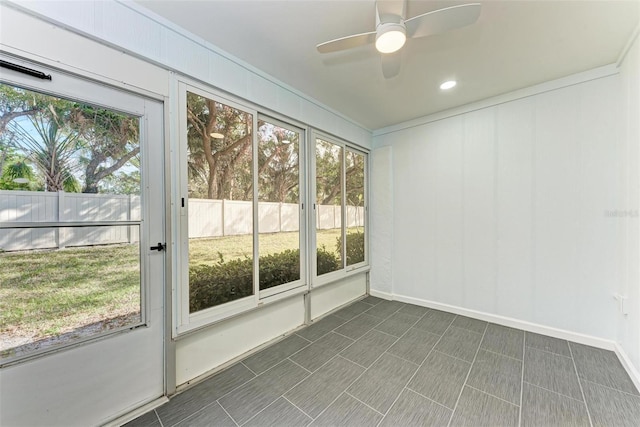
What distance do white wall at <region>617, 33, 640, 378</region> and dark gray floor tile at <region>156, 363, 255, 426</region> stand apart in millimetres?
3066

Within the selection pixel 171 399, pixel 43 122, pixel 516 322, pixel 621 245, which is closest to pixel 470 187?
pixel 621 245

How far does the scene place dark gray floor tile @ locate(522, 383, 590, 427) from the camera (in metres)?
1.45

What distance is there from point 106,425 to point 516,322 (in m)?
3.76

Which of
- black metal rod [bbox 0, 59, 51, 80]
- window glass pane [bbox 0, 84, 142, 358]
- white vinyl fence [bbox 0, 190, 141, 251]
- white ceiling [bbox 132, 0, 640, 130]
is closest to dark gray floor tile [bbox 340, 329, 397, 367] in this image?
window glass pane [bbox 0, 84, 142, 358]

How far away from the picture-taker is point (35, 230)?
1.28 m

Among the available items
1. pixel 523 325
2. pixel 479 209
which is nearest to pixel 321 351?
pixel 523 325

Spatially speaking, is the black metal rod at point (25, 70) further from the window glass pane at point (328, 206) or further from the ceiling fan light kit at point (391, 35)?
the window glass pane at point (328, 206)

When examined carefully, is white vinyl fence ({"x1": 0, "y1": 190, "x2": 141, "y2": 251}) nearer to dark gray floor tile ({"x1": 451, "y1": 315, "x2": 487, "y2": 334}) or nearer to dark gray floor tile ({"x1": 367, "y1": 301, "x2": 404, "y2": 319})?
dark gray floor tile ({"x1": 367, "y1": 301, "x2": 404, "y2": 319})

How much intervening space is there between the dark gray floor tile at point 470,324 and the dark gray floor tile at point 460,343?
0.29 feet

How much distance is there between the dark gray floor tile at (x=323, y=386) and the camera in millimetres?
1600

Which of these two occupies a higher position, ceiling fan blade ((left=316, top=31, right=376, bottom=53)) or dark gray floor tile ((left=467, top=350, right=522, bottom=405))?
ceiling fan blade ((left=316, top=31, right=376, bottom=53))

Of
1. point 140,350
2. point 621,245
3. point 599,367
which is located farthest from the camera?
point 621,245

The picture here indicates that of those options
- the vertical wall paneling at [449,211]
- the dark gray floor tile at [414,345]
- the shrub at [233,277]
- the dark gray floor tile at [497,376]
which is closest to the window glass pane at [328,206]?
the shrub at [233,277]

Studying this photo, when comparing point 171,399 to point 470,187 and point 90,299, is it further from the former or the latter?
point 470,187
